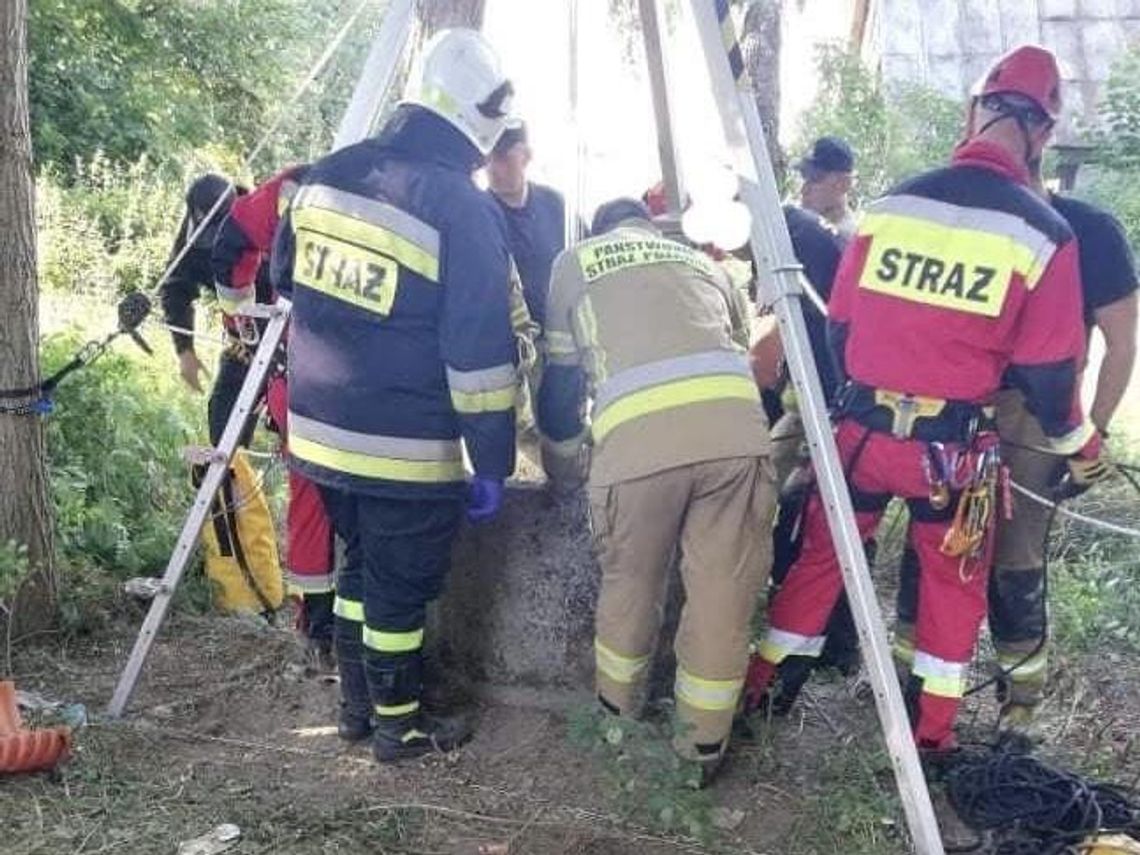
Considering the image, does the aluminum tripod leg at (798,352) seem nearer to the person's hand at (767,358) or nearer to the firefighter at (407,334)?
the firefighter at (407,334)

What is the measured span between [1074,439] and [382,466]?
6.91 ft

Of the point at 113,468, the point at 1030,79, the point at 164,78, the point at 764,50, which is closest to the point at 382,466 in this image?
the point at 1030,79

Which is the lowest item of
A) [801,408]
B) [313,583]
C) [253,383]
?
[313,583]

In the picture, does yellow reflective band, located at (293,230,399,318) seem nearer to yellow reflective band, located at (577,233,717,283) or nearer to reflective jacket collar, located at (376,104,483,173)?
reflective jacket collar, located at (376,104,483,173)

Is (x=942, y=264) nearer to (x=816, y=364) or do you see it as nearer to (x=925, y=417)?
(x=925, y=417)

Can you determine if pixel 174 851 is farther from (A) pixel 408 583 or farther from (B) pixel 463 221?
(B) pixel 463 221

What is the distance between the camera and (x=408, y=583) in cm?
371

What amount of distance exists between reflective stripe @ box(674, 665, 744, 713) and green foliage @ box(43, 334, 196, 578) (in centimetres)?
275

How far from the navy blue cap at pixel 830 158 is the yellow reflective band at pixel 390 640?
2.59 m

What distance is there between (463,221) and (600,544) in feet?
3.48

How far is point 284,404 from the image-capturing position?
14.9 ft

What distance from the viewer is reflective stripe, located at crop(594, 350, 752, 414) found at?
140 inches

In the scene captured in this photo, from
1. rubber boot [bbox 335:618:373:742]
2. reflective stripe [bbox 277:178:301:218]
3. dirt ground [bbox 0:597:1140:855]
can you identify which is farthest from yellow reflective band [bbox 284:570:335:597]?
reflective stripe [bbox 277:178:301:218]

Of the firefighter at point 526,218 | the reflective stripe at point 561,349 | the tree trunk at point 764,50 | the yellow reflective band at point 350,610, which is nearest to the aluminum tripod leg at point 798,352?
the reflective stripe at point 561,349
